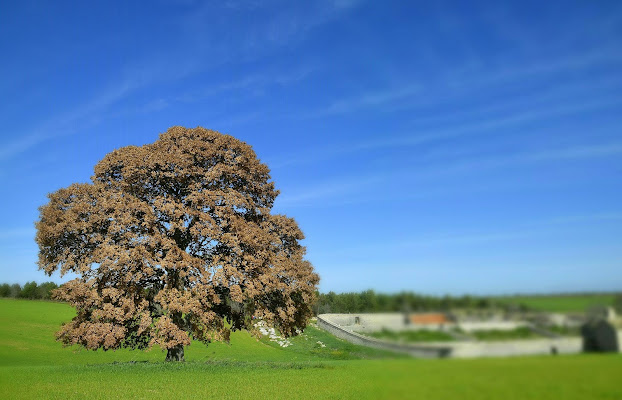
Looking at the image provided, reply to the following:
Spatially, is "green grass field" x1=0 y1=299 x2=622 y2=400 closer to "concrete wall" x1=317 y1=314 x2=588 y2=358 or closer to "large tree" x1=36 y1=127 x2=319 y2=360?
"concrete wall" x1=317 y1=314 x2=588 y2=358

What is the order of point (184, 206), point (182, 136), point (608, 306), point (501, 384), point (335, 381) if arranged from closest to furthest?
point (608, 306), point (501, 384), point (335, 381), point (184, 206), point (182, 136)

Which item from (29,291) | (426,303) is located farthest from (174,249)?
(29,291)

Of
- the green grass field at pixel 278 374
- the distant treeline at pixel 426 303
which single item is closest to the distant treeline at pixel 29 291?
the green grass field at pixel 278 374

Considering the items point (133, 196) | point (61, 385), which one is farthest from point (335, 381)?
point (133, 196)

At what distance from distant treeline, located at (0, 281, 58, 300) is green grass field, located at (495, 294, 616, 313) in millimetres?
118385

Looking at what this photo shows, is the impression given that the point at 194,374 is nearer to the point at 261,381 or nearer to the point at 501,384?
the point at 261,381

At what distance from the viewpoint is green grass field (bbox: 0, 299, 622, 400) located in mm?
1699

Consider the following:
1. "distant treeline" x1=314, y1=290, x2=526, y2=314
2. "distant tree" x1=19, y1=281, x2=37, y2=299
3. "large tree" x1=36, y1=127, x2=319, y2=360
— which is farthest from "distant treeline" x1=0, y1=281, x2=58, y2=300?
"distant treeline" x1=314, y1=290, x2=526, y2=314

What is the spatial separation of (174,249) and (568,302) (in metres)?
27.4

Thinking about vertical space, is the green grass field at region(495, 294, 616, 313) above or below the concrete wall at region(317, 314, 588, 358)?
above

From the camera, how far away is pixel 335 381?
2586 centimetres

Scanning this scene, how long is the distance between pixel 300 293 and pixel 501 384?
30100mm

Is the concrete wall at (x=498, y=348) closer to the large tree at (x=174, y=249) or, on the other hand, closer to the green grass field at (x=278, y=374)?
the green grass field at (x=278, y=374)

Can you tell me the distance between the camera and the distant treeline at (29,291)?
108 meters
